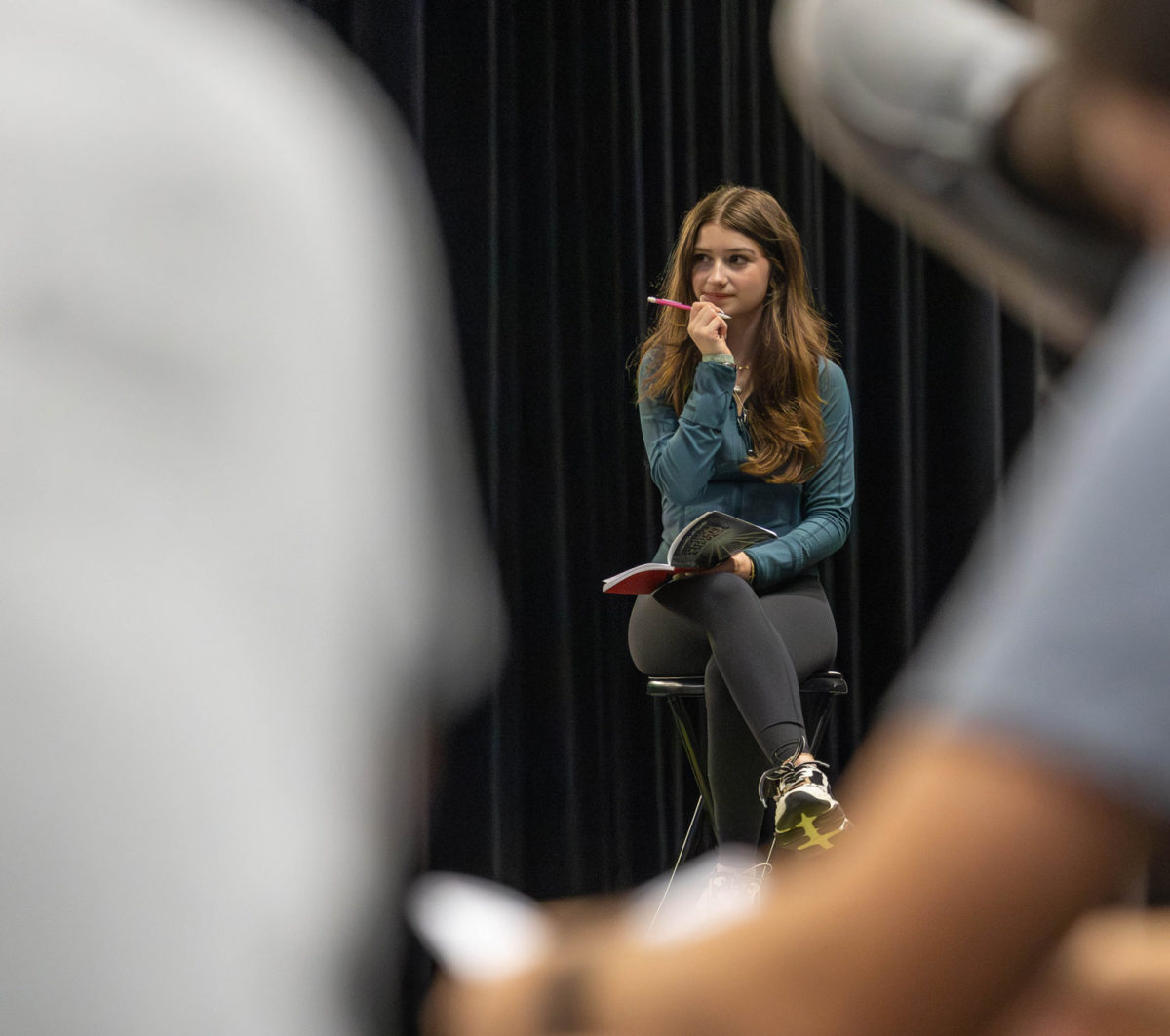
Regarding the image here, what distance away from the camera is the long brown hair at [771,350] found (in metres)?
2.36

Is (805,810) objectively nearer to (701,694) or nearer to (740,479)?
(701,694)

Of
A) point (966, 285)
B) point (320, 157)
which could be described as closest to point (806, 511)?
point (966, 285)

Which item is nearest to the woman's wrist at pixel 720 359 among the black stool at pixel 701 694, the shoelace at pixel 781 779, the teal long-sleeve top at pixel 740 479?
the teal long-sleeve top at pixel 740 479

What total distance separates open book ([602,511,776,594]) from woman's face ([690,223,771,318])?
0.47 meters

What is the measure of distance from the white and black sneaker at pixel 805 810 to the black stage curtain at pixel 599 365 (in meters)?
0.88

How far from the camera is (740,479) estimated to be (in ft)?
7.76

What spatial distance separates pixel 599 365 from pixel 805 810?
1.24m

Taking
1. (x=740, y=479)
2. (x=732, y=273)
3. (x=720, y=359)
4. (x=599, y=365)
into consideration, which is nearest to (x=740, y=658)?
(x=740, y=479)

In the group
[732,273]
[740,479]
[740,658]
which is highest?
[732,273]

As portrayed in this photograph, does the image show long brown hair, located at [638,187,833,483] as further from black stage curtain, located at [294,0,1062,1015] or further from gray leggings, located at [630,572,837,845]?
black stage curtain, located at [294,0,1062,1015]

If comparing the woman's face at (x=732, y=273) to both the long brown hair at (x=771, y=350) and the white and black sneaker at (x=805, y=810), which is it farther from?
the white and black sneaker at (x=805, y=810)

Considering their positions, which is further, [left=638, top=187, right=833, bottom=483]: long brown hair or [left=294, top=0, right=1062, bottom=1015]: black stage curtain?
[left=294, top=0, right=1062, bottom=1015]: black stage curtain

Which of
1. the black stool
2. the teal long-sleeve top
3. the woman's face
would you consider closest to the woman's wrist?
the teal long-sleeve top

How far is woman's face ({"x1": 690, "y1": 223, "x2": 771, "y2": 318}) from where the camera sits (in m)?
2.46
